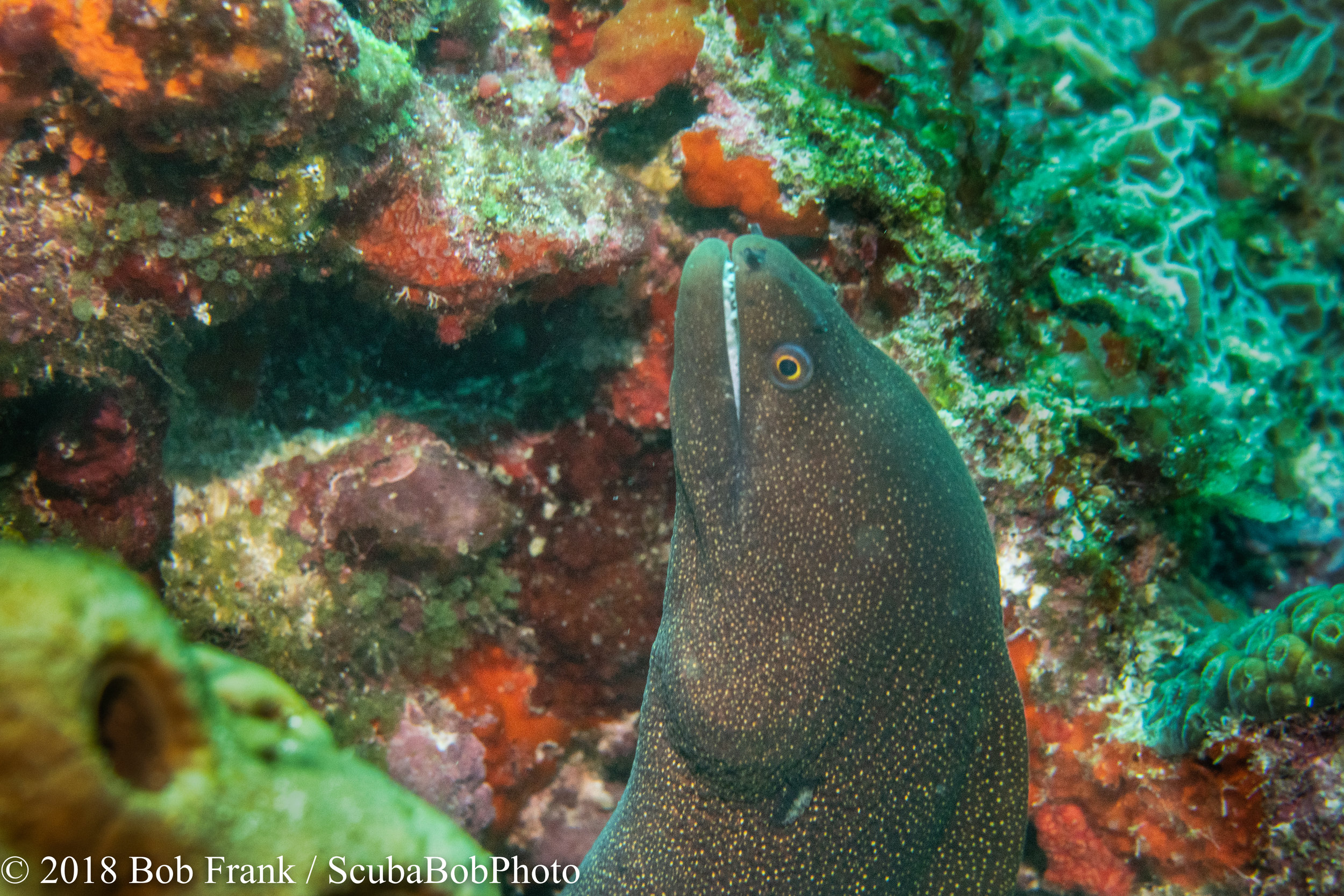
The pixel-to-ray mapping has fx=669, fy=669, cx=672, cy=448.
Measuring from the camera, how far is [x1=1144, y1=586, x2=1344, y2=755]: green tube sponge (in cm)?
245

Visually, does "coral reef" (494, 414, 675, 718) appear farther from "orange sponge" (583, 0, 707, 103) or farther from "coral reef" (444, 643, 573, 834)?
"orange sponge" (583, 0, 707, 103)

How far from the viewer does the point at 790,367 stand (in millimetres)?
2199

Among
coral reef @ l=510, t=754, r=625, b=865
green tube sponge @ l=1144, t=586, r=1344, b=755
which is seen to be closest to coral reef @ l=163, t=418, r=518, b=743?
coral reef @ l=510, t=754, r=625, b=865

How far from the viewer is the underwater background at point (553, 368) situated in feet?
7.80

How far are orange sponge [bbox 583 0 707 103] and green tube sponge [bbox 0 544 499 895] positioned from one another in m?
3.13

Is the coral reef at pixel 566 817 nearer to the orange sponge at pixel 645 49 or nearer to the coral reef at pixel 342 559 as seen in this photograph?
the coral reef at pixel 342 559

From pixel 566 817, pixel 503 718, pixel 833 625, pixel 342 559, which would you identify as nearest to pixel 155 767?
pixel 833 625

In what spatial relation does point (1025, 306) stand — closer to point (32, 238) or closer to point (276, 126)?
point (276, 126)

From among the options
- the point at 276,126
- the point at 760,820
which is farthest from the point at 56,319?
the point at 760,820

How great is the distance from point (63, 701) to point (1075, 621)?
3.42m

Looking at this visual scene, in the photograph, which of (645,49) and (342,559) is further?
(342,559)

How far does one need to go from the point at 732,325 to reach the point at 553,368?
1658mm

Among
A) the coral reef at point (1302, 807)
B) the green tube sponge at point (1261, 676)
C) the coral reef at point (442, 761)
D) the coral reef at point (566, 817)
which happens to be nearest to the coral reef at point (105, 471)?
the coral reef at point (442, 761)

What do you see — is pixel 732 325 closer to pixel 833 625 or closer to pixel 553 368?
pixel 833 625
